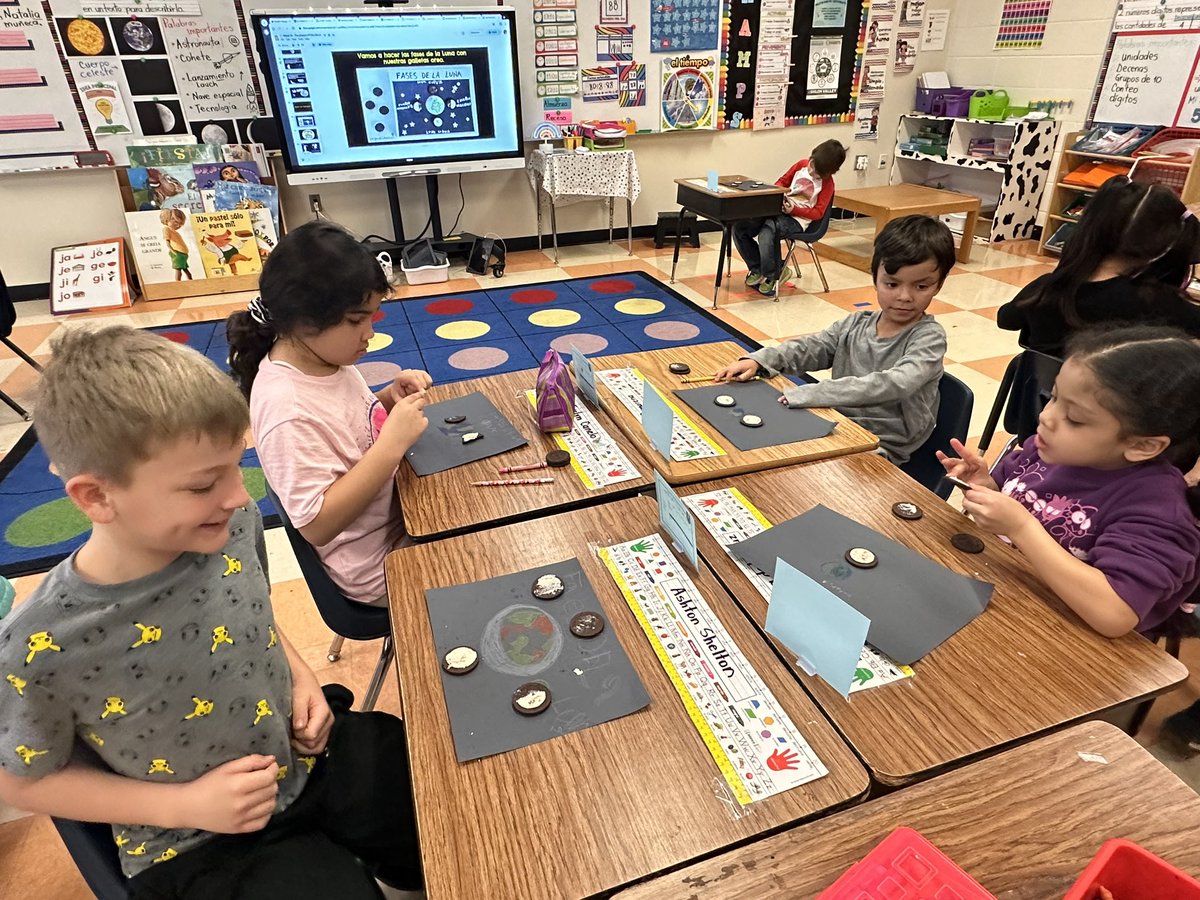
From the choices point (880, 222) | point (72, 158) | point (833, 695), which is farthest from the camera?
point (880, 222)

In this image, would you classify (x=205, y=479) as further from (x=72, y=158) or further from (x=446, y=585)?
(x=72, y=158)

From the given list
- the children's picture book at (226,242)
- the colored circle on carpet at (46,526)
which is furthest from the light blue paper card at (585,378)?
the children's picture book at (226,242)

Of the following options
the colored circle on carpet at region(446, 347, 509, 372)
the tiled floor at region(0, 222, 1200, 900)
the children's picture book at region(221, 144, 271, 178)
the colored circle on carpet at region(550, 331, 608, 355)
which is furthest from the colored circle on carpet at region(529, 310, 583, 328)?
the children's picture book at region(221, 144, 271, 178)

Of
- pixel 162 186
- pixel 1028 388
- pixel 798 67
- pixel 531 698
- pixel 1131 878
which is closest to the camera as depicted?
pixel 1131 878

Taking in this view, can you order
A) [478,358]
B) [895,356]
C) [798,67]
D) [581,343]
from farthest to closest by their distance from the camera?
1. [798,67]
2. [581,343]
3. [478,358]
4. [895,356]

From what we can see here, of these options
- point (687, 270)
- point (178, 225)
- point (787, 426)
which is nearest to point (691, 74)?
point (687, 270)

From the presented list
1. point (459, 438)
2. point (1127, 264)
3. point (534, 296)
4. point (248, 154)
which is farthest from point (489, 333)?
point (1127, 264)

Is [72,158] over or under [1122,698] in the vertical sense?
over

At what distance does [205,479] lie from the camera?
2.53 feet

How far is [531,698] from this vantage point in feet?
2.71

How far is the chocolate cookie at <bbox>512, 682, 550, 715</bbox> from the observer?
0.81 metres

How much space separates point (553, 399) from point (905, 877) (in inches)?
40.2

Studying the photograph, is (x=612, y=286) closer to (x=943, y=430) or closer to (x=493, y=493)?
(x=943, y=430)

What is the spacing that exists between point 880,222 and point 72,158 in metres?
5.20
